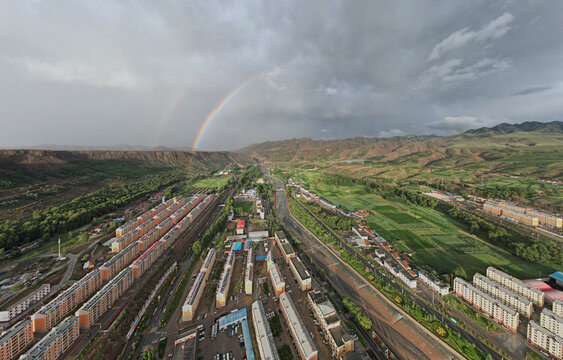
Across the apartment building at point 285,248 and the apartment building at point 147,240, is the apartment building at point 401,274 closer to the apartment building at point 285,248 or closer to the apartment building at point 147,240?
the apartment building at point 285,248

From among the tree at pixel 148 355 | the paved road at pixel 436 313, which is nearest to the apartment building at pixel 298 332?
the tree at pixel 148 355

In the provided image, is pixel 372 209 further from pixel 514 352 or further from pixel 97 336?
pixel 97 336

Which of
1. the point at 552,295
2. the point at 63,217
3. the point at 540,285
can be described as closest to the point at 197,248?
the point at 63,217

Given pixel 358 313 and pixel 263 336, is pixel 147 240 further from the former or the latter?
pixel 358 313

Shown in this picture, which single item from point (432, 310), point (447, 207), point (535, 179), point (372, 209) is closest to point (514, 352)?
point (432, 310)

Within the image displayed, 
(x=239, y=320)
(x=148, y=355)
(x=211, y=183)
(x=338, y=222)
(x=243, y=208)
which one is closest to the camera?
(x=148, y=355)

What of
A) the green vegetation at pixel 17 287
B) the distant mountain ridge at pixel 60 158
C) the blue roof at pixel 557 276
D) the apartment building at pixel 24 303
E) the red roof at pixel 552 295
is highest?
the distant mountain ridge at pixel 60 158
